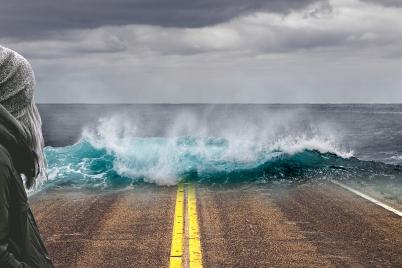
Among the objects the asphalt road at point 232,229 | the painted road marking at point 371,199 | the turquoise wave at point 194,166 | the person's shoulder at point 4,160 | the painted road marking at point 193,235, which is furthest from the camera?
the turquoise wave at point 194,166

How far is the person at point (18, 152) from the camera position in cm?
180

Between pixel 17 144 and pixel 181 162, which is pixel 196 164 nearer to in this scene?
pixel 181 162

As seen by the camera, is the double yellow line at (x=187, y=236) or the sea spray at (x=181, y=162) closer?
the double yellow line at (x=187, y=236)

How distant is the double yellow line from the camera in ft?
19.5

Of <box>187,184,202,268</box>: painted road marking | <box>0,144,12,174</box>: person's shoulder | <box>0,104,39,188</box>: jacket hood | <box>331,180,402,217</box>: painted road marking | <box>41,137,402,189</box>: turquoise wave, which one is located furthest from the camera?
<box>41,137,402,189</box>: turquoise wave

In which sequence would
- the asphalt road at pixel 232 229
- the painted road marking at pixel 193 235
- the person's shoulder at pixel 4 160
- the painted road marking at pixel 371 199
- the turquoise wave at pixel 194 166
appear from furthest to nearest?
the turquoise wave at pixel 194 166 < the painted road marking at pixel 371 199 < the asphalt road at pixel 232 229 < the painted road marking at pixel 193 235 < the person's shoulder at pixel 4 160

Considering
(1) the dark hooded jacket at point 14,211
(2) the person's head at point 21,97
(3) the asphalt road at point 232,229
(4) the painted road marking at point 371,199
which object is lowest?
(4) the painted road marking at point 371,199

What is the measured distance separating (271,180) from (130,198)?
11.9ft

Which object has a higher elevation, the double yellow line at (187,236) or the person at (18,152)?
the person at (18,152)

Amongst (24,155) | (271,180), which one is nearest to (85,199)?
(271,180)

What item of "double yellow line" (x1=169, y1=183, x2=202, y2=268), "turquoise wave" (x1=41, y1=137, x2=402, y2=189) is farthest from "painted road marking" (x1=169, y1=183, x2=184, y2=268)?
"turquoise wave" (x1=41, y1=137, x2=402, y2=189)

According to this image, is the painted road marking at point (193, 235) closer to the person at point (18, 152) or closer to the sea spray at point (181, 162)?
the sea spray at point (181, 162)

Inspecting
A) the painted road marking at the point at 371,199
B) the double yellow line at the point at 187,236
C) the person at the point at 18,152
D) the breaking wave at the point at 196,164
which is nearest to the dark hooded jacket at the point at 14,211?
the person at the point at 18,152

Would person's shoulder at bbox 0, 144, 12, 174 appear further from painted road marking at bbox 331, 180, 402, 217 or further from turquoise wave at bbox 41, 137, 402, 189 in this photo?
turquoise wave at bbox 41, 137, 402, 189
